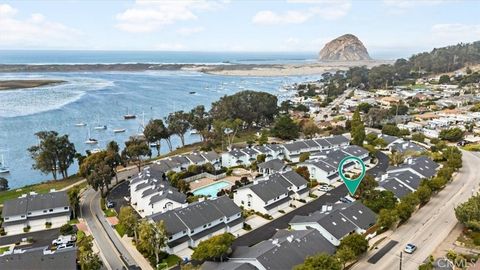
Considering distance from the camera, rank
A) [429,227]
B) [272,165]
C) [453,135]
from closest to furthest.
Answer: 1. [429,227]
2. [272,165]
3. [453,135]

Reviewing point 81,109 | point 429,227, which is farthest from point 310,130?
point 81,109

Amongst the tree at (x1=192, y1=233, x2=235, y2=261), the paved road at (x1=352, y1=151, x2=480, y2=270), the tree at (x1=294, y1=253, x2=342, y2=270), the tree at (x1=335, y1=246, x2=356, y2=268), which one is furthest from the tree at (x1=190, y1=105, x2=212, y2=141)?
the tree at (x1=294, y1=253, x2=342, y2=270)

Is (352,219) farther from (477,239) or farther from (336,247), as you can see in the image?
(477,239)

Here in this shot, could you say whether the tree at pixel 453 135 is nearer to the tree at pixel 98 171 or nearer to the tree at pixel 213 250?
the tree at pixel 213 250

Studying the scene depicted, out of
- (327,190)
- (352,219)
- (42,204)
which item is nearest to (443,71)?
(327,190)

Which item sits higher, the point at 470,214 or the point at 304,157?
the point at 470,214

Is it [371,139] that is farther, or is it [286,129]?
[286,129]

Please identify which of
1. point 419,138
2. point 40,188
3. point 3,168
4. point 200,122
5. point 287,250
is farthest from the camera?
point 200,122

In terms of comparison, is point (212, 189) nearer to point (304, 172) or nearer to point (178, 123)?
point (304, 172)
